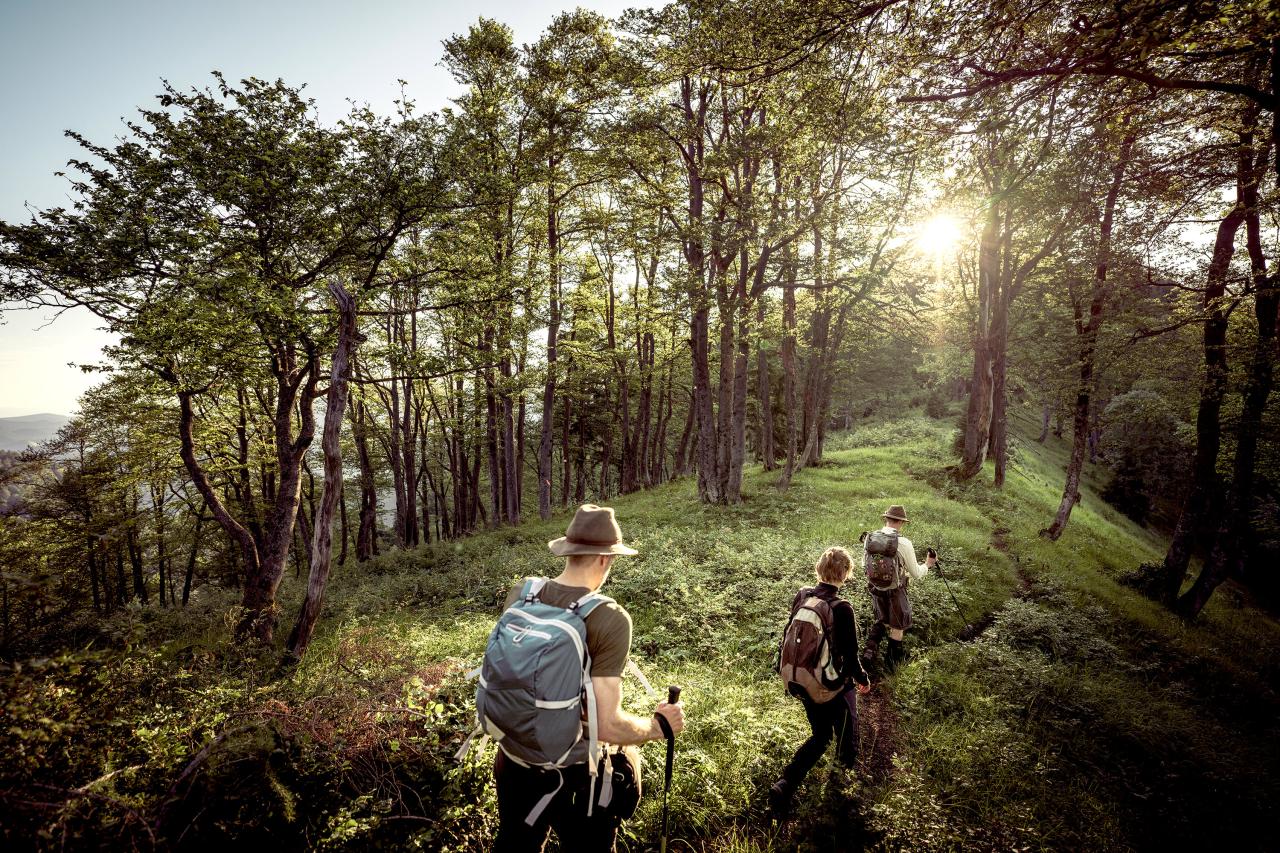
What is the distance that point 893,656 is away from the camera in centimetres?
753

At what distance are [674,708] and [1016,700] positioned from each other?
6372mm

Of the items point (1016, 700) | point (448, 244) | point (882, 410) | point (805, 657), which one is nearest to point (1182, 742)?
point (1016, 700)

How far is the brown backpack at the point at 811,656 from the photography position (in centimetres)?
450

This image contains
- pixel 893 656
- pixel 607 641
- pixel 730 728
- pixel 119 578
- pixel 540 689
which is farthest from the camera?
pixel 119 578

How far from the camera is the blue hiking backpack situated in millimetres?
2504

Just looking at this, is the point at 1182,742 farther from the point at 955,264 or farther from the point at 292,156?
the point at 955,264

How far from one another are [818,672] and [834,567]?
971 millimetres

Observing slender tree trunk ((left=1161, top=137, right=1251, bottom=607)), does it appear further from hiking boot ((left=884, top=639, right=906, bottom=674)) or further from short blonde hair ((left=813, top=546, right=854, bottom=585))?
short blonde hair ((left=813, top=546, right=854, bottom=585))

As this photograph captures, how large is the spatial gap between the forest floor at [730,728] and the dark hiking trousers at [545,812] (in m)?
1.42

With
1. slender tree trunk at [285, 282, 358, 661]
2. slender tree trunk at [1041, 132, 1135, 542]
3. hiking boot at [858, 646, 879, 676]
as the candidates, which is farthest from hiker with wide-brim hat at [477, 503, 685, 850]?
slender tree trunk at [1041, 132, 1135, 542]

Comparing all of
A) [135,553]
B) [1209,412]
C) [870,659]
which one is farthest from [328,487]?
[135,553]

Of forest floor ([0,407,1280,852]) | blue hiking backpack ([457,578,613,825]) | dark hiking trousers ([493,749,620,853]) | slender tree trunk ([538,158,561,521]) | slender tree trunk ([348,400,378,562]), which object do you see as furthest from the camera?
slender tree trunk ([348,400,378,562])

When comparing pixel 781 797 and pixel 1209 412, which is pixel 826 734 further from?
pixel 1209 412

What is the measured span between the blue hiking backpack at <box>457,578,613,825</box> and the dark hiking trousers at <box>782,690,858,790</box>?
2.82 metres
